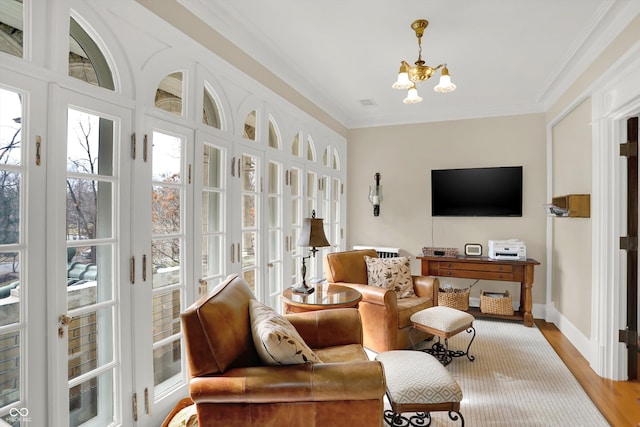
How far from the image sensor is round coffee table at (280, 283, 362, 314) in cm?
264

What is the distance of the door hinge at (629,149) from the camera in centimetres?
276

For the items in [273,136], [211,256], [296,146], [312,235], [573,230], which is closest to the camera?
[211,256]

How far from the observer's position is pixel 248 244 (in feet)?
10.1

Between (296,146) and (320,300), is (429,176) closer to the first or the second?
(296,146)

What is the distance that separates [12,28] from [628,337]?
14.3ft

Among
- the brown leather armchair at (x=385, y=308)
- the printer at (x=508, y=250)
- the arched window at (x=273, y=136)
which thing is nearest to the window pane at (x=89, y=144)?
the arched window at (x=273, y=136)

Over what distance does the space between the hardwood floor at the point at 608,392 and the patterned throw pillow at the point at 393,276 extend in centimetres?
150

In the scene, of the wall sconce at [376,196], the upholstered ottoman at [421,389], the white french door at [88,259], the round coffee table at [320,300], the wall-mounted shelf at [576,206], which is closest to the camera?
the white french door at [88,259]

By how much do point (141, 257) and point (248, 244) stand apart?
1.16m

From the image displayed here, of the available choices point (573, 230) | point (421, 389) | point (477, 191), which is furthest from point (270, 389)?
point (477, 191)

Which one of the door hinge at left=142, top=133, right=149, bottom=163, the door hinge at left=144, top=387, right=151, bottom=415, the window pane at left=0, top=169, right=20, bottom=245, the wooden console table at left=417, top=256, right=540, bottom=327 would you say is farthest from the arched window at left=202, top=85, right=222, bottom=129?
the wooden console table at left=417, top=256, right=540, bottom=327

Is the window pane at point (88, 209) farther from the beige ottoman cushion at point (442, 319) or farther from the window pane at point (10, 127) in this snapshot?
the beige ottoman cushion at point (442, 319)

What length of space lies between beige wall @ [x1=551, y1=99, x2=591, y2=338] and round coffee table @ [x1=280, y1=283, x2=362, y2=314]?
2266 mm

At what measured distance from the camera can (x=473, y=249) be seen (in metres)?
4.69
